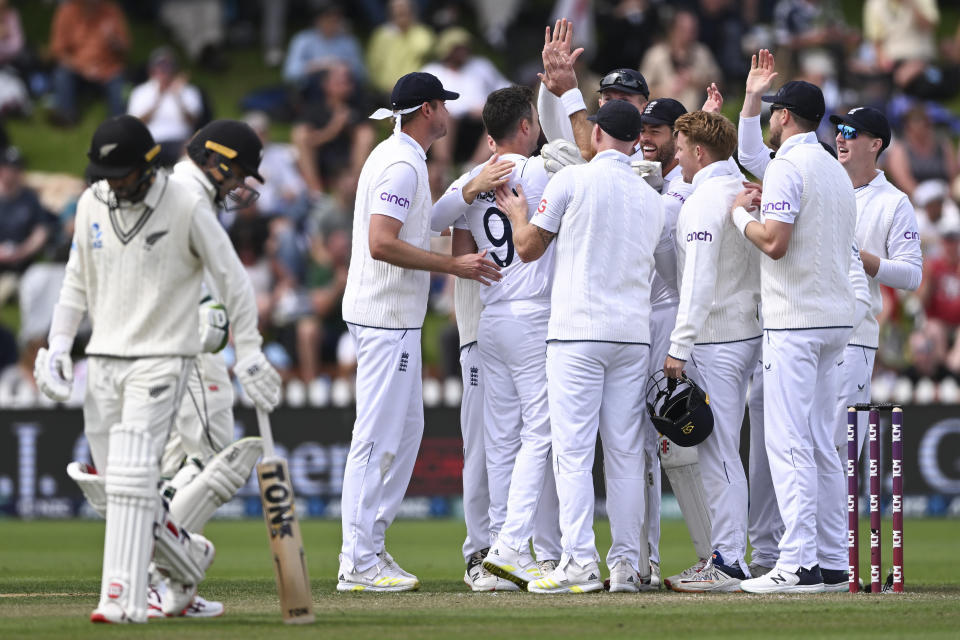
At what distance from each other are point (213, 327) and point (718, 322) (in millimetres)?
2955

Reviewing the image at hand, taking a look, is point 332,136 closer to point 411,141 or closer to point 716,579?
point 411,141

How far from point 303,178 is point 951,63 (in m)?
9.78

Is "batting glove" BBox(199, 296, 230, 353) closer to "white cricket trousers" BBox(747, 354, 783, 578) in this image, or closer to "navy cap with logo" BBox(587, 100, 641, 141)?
"navy cap with logo" BBox(587, 100, 641, 141)

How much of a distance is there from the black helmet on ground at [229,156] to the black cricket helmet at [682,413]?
8.17 ft

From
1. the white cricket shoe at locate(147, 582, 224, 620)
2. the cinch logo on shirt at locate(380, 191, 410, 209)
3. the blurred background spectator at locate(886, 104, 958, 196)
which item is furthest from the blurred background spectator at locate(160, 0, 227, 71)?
the white cricket shoe at locate(147, 582, 224, 620)

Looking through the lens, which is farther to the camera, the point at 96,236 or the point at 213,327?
the point at 213,327

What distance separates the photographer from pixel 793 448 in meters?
8.16

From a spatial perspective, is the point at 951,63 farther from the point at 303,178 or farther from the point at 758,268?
the point at 758,268

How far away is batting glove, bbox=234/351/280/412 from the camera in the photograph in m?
6.68

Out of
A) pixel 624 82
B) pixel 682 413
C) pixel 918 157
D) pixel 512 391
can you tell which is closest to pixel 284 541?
pixel 512 391

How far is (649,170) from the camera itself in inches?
348

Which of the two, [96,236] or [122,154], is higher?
[122,154]

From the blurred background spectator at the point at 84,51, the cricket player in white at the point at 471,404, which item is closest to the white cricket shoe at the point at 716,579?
the cricket player in white at the point at 471,404

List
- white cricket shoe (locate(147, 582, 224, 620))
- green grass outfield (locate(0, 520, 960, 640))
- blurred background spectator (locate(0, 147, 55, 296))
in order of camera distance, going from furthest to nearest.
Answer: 1. blurred background spectator (locate(0, 147, 55, 296))
2. white cricket shoe (locate(147, 582, 224, 620))
3. green grass outfield (locate(0, 520, 960, 640))
